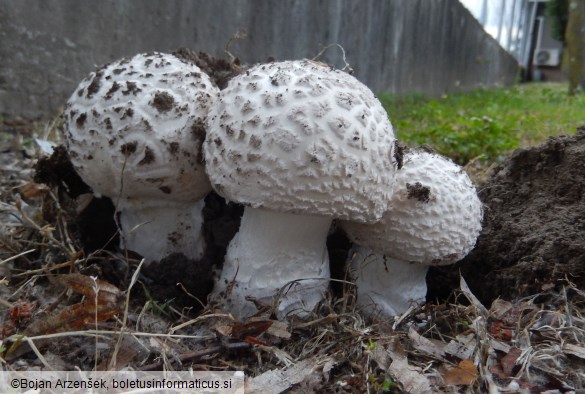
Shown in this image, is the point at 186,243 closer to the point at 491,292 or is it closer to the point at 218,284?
the point at 218,284

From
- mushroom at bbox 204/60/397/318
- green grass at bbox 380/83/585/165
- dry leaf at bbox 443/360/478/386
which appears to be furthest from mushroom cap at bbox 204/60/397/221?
green grass at bbox 380/83/585/165

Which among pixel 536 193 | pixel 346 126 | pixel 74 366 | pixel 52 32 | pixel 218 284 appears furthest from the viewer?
pixel 52 32

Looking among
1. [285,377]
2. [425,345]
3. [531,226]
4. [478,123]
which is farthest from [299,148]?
[478,123]

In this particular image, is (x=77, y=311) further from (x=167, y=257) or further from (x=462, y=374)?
(x=462, y=374)

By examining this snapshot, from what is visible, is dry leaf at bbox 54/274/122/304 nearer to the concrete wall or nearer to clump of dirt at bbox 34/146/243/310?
clump of dirt at bbox 34/146/243/310

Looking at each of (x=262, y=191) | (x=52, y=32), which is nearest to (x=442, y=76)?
(x=52, y=32)

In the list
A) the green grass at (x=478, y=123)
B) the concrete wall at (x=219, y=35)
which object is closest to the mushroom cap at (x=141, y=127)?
the green grass at (x=478, y=123)
